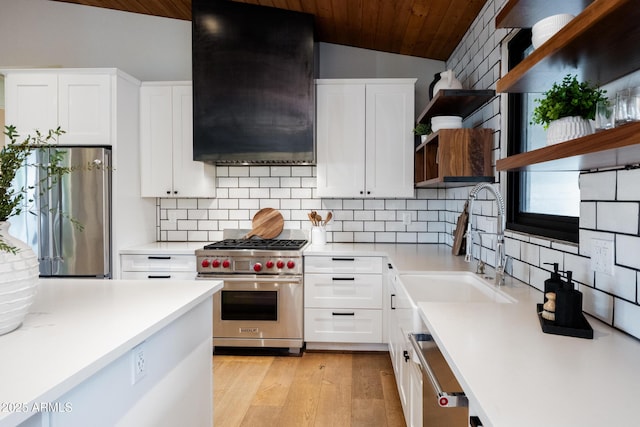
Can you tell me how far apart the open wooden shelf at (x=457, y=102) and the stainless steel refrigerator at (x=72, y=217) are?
247 cm

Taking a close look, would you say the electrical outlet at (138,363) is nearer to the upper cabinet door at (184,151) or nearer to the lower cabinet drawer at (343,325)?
the lower cabinet drawer at (343,325)

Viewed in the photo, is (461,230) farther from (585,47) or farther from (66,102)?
(66,102)

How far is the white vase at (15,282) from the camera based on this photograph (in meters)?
1.07

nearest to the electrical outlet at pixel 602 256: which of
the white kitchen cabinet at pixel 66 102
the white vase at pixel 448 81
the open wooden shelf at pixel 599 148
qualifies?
the open wooden shelf at pixel 599 148

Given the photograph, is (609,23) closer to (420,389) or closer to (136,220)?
(420,389)

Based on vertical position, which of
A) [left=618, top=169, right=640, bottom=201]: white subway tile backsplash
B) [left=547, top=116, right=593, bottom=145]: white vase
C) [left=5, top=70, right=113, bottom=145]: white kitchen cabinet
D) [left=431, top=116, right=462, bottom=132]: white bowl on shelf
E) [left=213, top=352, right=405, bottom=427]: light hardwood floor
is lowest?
[left=213, top=352, right=405, bottom=427]: light hardwood floor

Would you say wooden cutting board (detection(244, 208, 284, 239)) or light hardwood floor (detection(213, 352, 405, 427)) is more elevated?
wooden cutting board (detection(244, 208, 284, 239))

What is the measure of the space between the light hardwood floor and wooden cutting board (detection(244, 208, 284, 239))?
1.10 m

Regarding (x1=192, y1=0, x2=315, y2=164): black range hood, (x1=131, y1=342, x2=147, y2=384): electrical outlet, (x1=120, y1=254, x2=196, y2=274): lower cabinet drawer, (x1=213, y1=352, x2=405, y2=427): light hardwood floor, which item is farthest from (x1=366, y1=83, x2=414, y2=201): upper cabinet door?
(x1=131, y1=342, x2=147, y2=384): electrical outlet

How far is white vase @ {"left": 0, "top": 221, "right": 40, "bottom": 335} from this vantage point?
1.07 m

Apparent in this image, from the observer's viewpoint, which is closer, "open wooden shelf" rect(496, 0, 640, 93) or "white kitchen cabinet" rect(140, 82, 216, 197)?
"open wooden shelf" rect(496, 0, 640, 93)

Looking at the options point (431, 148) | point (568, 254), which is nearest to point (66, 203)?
point (431, 148)

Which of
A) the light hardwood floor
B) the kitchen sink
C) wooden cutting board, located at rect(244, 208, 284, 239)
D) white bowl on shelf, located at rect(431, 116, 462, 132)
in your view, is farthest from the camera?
wooden cutting board, located at rect(244, 208, 284, 239)

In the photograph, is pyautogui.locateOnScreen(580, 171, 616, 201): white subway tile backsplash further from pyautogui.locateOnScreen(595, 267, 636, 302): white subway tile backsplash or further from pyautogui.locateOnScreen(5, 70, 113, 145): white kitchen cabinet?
pyautogui.locateOnScreen(5, 70, 113, 145): white kitchen cabinet
